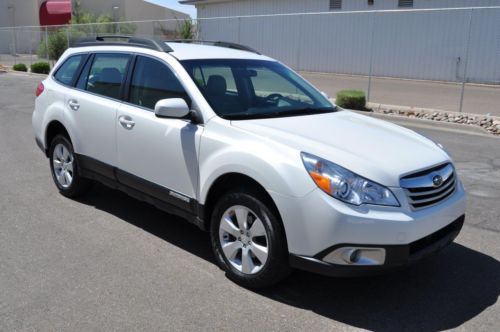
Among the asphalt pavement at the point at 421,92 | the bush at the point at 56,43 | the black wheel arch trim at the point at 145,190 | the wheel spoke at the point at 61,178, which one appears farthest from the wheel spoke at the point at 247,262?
the bush at the point at 56,43

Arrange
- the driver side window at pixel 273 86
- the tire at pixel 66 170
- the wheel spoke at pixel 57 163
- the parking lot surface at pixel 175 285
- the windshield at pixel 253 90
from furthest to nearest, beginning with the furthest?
the wheel spoke at pixel 57 163
the tire at pixel 66 170
the driver side window at pixel 273 86
the windshield at pixel 253 90
the parking lot surface at pixel 175 285

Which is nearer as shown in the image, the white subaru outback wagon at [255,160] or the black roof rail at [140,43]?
the white subaru outback wagon at [255,160]

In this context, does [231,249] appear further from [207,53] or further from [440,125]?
[440,125]

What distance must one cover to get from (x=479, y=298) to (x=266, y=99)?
2.38 meters

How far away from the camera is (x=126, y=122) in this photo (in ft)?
15.7

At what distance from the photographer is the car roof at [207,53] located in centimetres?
467

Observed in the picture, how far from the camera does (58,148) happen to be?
235 inches

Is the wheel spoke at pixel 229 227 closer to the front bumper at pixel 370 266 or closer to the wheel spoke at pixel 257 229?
the wheel spoke at pixel 257 229

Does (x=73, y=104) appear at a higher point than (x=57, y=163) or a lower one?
higher

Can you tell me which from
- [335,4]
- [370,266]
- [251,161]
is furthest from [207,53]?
[335,4]

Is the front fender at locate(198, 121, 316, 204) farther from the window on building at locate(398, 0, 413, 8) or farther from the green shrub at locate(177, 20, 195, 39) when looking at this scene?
the window on building at locate(398, 0, 413, 8)

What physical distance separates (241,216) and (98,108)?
7.22 ft

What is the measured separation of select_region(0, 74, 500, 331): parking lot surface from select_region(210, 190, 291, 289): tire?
0.14 m

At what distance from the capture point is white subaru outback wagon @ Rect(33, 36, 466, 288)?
11.0ft
